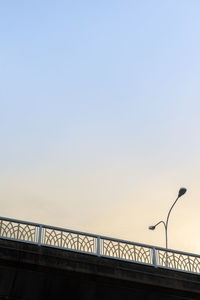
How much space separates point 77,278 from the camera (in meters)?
17.6

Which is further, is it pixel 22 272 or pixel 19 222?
pixel 19 222

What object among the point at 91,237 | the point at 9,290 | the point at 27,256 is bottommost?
the point at 9,290

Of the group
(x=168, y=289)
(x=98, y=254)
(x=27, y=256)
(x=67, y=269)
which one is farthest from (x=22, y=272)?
(x=168, y=289)

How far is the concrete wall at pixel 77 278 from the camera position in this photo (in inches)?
668

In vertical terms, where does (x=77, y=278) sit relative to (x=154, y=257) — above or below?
below

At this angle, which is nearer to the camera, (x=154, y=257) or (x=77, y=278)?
(x=77, y=278)

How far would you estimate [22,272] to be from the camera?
1702 cm

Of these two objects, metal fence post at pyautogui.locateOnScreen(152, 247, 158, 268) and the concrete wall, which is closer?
the concrete wall

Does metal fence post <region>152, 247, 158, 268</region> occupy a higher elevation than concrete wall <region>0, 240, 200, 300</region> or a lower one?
higher

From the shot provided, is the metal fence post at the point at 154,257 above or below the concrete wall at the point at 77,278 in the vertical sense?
above

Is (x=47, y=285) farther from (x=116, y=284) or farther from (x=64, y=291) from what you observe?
(x=116, y=284)

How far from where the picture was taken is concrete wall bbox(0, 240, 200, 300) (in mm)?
16969

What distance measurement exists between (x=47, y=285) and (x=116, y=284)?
2764mm

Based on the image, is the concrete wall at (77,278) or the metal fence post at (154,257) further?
the metal fence post at (154,257)
